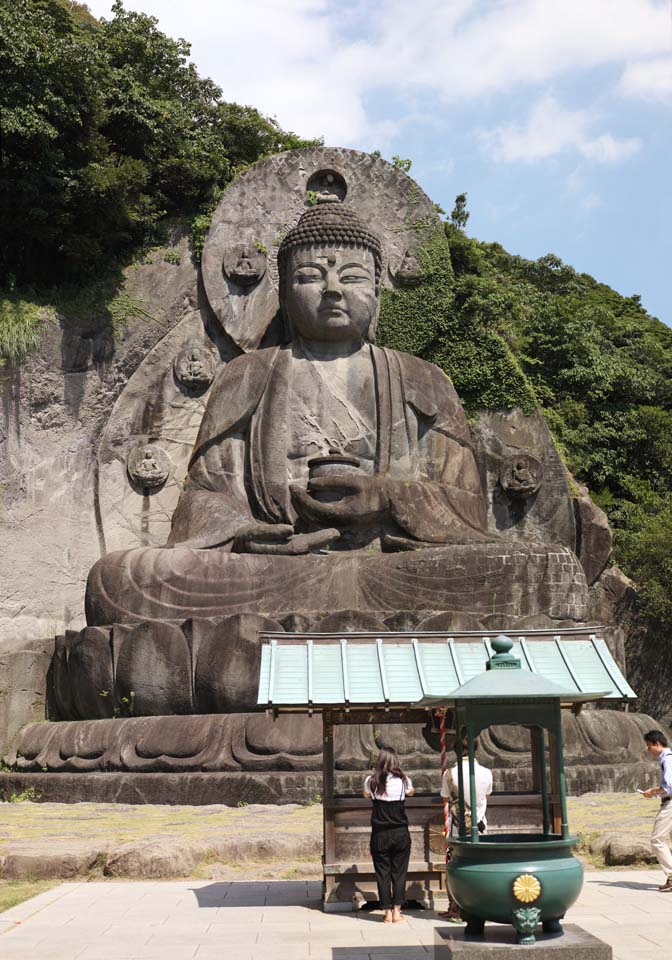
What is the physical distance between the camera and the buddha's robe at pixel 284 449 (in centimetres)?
1188

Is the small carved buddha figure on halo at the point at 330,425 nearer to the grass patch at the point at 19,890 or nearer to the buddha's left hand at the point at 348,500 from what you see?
the buddha's left hand at the point at 348,500

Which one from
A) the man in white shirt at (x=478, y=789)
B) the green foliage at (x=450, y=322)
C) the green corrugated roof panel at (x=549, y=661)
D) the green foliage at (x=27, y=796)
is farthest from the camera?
the green foliage at (x=450, y=322)

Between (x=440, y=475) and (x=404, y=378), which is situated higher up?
(x=404, y=378)

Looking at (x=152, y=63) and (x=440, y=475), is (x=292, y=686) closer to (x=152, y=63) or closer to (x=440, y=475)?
(x=440, y=475)

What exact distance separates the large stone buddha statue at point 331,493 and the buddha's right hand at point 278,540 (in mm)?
15

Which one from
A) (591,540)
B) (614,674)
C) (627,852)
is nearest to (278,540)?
(591,540)

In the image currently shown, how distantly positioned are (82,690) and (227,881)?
446cm

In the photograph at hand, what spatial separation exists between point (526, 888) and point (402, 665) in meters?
1.63

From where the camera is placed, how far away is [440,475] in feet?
41.7

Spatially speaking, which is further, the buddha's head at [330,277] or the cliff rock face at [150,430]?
the cliff rock face at [150,430]

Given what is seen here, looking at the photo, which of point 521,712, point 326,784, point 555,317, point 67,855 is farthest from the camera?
point 555,317

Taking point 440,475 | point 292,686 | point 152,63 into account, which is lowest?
point 292,686

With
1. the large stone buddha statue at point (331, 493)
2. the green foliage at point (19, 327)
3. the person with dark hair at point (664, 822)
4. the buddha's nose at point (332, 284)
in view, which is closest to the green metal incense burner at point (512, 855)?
the person with dark hair at point (664, 822)

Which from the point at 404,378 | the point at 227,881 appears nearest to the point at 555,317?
the point at 404,378
